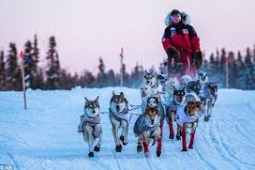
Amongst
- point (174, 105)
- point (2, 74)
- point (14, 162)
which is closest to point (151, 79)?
point (174, 105)

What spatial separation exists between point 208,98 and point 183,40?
1.98 metres

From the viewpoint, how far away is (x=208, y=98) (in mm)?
12531

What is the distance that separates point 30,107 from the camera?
51.8 feet

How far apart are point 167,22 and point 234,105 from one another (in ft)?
15.4

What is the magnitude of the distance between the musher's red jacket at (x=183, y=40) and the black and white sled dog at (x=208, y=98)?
1328mm

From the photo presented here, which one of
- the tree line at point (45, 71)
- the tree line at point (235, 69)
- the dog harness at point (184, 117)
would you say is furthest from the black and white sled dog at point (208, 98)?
the tree line at point (235, 69)

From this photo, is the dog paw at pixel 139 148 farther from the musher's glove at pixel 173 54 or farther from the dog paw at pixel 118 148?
the musher's glove at pixel 173 54

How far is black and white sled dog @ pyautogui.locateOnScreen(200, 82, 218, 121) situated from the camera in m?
12.3

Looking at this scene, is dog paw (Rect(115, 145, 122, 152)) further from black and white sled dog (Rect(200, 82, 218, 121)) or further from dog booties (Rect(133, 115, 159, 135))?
black and white sled dog (Rect(200, 82, 218, 121))

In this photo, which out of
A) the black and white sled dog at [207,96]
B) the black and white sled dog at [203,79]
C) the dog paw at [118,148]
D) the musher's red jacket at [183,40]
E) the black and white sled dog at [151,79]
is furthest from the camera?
the black and white sled dog at [203,79]

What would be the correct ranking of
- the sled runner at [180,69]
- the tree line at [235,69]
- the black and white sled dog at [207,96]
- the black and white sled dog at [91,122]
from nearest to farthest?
the black and white sled dog at [91,122] → the sled runner at [180,69] → the black and white sled dog at [207,96] → the tree line at [235,69]

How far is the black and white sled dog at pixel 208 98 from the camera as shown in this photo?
1230 cm

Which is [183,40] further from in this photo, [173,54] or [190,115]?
[190,115]

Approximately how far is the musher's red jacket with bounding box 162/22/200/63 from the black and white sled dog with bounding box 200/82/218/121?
52.3 inches
